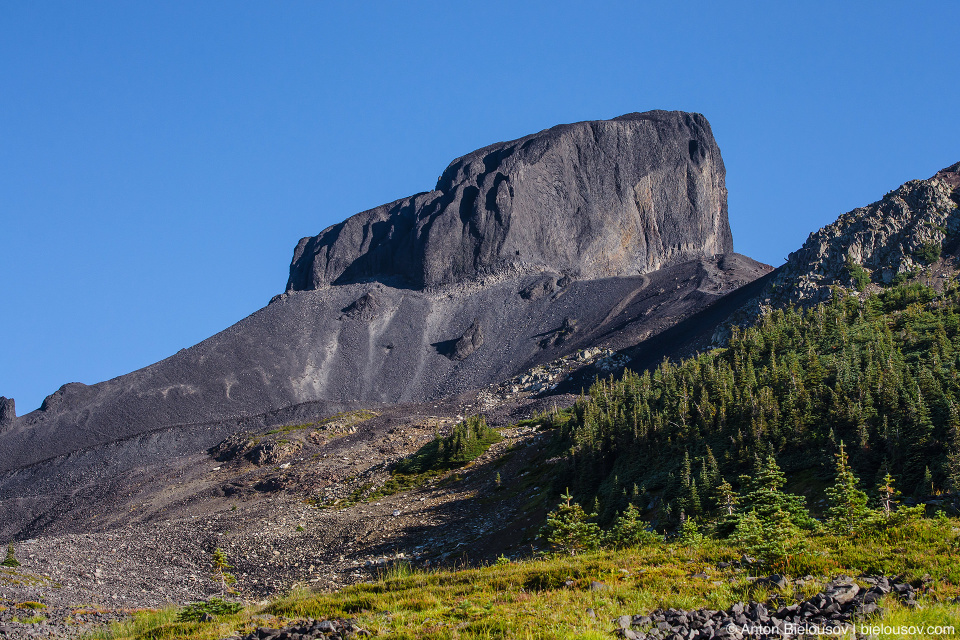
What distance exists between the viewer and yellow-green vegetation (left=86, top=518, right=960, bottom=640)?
1348cm

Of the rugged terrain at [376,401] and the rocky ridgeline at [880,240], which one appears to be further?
the rocky ridgeline at [880,240]

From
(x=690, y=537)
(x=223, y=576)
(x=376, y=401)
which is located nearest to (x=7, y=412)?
(x=376, y=401)

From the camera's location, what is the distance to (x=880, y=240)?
273 ft

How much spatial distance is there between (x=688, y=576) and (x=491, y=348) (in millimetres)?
131769

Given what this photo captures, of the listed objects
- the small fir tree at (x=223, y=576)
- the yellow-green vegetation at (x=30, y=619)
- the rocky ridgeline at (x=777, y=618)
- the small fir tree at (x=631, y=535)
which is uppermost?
the yellow-green vegetation at (x=30, y=619)

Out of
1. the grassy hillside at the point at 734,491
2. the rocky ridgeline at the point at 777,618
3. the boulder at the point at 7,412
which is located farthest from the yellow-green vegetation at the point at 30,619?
the boulder at the point at 7,412

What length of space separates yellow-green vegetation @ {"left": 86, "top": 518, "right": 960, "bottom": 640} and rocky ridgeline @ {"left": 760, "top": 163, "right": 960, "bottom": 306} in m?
68.8

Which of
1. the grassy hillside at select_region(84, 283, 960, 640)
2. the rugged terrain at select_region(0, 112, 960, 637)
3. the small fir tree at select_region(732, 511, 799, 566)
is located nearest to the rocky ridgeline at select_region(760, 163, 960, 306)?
the rugged terrain at select_region(0, 112, 960, 637)

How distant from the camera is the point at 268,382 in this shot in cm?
13962

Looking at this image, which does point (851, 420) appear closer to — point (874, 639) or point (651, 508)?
point (651, 508)

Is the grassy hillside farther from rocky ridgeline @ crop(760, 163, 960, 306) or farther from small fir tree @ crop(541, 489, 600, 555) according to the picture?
rocky ridgeline @ crop(760, 163, 960, 306)

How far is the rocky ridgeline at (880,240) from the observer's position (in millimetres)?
79938

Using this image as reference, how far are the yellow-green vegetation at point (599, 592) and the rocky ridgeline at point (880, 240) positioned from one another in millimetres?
68766

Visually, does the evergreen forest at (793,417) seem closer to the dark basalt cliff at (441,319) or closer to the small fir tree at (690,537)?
the small fir tree at (690,537)
